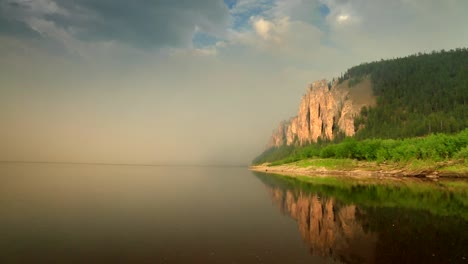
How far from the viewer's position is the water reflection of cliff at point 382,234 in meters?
17.9

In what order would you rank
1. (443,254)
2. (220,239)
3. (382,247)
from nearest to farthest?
1. (443,254)
2. (382,247)
3. (220,239)

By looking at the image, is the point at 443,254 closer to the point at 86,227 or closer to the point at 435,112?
the point at 86,227

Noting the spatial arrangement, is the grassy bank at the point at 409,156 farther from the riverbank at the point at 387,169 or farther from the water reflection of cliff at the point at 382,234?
the water reflection of cliff at the point at 382,234

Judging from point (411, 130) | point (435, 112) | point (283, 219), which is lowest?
point (283, 219)

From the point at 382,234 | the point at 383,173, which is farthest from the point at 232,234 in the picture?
the point at 383,173

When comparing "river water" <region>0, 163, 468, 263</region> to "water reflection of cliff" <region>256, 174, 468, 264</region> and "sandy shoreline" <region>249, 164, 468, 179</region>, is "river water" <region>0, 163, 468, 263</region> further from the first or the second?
"sandy shoreline" <region>249, 164, 468, 179</region>

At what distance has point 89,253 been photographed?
60.4 ft

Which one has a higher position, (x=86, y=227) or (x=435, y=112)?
(x=435, y=112)

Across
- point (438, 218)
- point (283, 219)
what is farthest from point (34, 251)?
point (438, 218)

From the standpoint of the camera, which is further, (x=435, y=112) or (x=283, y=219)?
(x=435, y=112)

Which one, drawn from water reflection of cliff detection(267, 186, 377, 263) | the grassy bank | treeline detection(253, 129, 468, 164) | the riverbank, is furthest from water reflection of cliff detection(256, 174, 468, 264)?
treeline detection(253, 129, 468, 164)

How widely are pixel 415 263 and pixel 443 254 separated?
3155 millimetres

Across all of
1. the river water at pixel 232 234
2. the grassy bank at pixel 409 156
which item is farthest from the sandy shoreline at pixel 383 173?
the river water at pixel 232 234

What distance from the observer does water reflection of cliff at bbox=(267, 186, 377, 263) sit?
18766 mm
